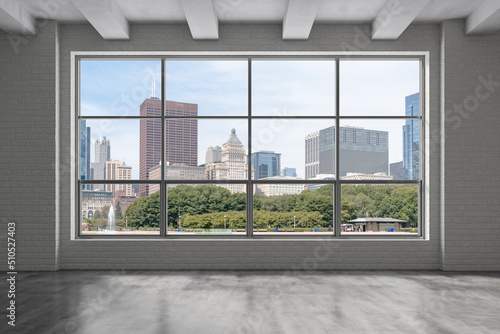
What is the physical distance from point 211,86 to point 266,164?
5.21 ft

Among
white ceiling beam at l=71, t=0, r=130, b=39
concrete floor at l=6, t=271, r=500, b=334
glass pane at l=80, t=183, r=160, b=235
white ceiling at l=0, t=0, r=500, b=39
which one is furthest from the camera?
glass pane at l=80, t=183, r=160, b=235

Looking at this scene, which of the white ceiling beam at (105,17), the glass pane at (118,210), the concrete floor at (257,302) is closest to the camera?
the concrete floor at (257,302)

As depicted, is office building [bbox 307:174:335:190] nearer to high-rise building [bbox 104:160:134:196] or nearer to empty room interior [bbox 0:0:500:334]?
empty room interior [bbox 0:0:500:334]

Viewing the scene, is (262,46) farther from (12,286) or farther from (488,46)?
(12,286)

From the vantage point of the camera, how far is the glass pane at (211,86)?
267 inches

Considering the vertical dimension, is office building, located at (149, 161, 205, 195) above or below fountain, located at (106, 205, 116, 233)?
above

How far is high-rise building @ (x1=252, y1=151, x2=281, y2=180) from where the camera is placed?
6742 millimetres

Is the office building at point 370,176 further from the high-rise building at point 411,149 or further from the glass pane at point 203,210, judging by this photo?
the glass pane at point 203,210

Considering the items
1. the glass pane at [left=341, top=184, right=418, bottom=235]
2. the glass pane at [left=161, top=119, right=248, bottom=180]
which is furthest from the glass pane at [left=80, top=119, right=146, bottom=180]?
the glass pane at [left=341, top=184, right=418, bottom=235]

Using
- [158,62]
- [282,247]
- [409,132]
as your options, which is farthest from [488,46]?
[158,62]

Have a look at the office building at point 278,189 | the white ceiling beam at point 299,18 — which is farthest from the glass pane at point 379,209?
the white ceiling beam at point 299,18

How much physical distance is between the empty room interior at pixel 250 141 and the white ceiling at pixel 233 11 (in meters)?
0.04

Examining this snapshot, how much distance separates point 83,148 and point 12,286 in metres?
2.39

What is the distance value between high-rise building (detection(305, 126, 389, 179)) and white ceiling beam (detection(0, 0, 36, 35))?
15.3 feet
